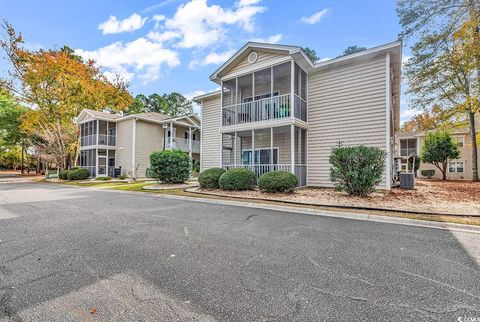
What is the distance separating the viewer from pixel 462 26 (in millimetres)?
13781

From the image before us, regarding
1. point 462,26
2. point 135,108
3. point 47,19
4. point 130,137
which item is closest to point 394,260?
point 462,26

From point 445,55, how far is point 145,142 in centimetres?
2594

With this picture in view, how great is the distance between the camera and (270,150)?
13383 mm

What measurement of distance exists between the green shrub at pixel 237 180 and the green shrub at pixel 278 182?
37.4 inches

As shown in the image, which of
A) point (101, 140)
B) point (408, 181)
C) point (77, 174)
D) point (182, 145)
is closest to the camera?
point (408, 181)

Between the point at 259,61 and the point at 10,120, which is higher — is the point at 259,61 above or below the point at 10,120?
below

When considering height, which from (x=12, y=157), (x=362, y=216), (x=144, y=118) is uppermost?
(x=144, y=118)

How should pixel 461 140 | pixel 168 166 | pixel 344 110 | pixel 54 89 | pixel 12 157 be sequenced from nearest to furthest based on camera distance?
pixel 344 110
pixel 168 166
pixel 54 89
pixel 461 140
pixel 12 157

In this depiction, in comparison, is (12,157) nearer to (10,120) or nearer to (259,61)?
(10,120)

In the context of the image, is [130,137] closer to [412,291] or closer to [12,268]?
[12,268]

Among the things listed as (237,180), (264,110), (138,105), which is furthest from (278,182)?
(138,105)

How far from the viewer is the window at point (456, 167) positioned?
24219 millimetres

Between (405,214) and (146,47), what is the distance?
982 inches

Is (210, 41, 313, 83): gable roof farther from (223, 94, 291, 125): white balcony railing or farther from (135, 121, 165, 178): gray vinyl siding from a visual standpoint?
(135, 121, 165, 178): gray vinyl siding
